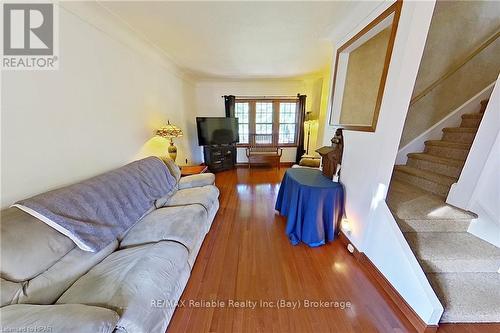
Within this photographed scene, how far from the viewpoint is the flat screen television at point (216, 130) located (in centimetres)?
445

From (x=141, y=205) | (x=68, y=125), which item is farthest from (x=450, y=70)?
(x=68, y=125)

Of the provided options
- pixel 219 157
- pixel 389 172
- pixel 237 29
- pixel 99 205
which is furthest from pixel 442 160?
pixel 219 157

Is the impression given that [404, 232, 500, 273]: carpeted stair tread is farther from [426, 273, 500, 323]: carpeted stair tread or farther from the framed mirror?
the framed mirror

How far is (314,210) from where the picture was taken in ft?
6.10

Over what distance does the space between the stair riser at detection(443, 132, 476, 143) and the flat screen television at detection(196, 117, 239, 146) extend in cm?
394

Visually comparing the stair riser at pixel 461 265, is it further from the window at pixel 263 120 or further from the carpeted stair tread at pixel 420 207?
the window at pixel 263 120

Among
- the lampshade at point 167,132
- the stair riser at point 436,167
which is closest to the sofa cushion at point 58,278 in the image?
the lampshade at point 167,132

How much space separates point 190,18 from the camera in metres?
1.82

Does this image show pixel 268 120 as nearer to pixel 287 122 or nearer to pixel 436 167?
pixel 287 122

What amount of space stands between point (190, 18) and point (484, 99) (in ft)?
12.0

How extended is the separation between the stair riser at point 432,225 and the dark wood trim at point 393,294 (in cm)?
43

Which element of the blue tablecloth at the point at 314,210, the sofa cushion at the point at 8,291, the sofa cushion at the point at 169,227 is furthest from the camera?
the blue tablecloth at the point at 314,210

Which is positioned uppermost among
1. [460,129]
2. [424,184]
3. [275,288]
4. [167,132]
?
[460,129]

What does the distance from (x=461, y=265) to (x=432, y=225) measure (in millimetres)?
300
